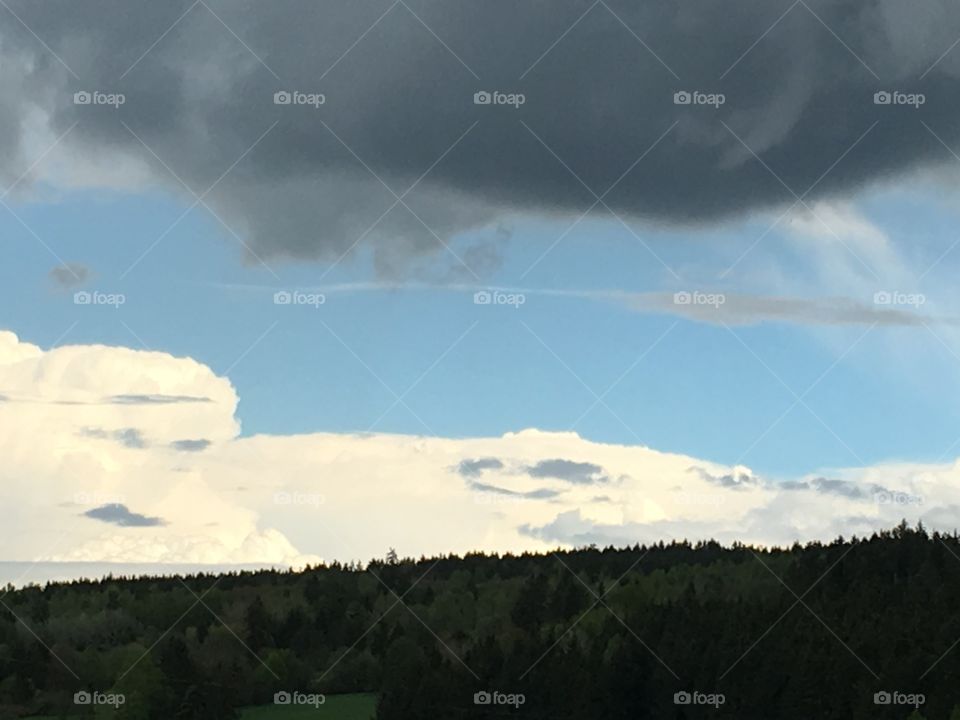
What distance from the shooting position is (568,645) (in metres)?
134

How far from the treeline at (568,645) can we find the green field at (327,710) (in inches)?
107

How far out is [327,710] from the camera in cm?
14238

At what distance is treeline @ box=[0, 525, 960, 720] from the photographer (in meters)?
115

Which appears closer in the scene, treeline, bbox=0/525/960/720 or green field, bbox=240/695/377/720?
treeline, bbox=0/525/960/720

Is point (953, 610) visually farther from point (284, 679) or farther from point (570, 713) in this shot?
point (284, 679)

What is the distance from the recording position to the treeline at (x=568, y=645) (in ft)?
376

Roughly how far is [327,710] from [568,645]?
24047 mm

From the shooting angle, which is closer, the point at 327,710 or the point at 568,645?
the point at 568,645

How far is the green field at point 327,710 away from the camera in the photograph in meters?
137

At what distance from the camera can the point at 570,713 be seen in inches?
4520

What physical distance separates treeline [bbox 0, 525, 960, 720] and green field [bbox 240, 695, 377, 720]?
2710mm

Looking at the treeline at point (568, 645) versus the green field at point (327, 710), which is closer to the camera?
the treeline at point (568, 645)

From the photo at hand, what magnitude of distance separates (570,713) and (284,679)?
5313 cm

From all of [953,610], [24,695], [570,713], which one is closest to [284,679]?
[24,695]
